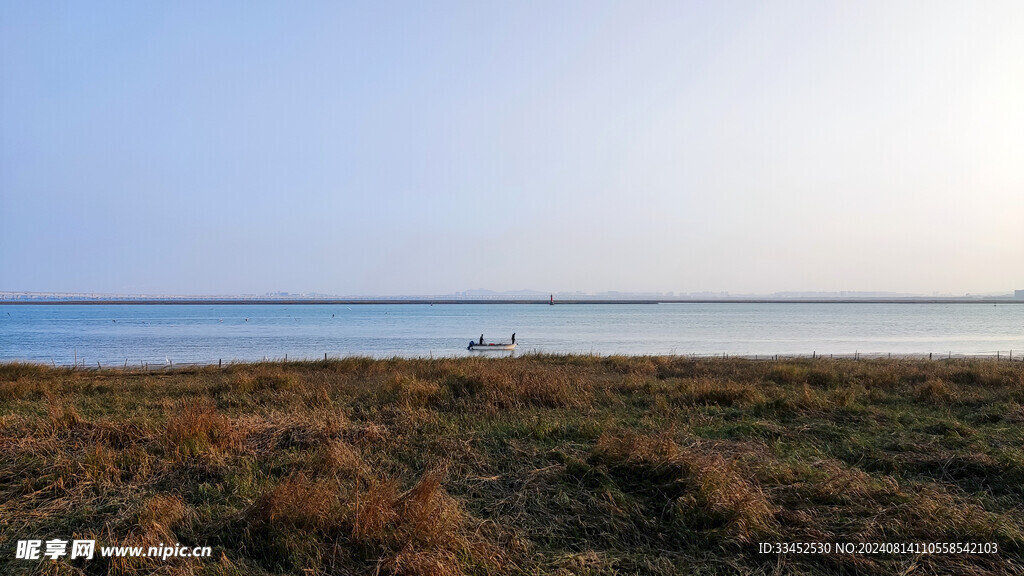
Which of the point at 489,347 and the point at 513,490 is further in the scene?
the point at 489,347

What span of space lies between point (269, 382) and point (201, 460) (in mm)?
9883

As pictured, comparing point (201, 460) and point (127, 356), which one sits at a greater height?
point (201, 460)

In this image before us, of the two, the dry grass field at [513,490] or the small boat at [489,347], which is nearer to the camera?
the dry grass field at [513,490]

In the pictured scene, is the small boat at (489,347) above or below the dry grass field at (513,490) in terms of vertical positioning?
below

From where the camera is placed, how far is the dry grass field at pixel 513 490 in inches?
200

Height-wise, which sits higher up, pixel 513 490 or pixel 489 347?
pixel 513 490

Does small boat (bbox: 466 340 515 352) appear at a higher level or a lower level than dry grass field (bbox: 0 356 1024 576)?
lower

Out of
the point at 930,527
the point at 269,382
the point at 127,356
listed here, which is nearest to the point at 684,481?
the point at 930,527

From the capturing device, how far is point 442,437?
9.02m

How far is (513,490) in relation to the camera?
6.70 m

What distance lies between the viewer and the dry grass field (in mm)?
5078

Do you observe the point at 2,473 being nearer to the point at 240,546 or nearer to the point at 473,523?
the point at 240,546

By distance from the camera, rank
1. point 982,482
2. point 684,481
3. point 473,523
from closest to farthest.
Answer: point 473,523, point 684,481, point 982,482

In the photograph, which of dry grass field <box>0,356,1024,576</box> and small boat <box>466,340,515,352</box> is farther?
small boat <box>466,340,515,352</box>
